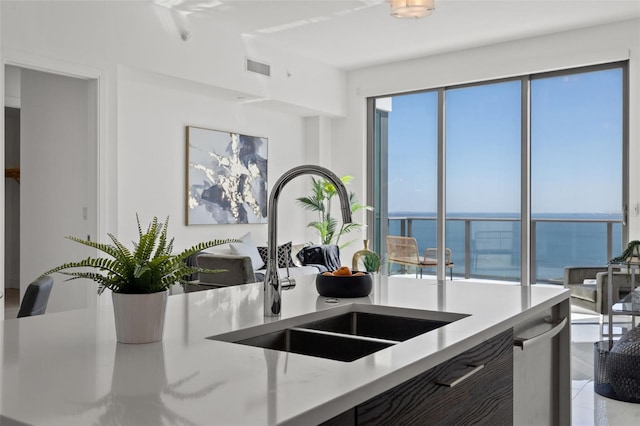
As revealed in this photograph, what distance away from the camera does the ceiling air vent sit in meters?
6.12

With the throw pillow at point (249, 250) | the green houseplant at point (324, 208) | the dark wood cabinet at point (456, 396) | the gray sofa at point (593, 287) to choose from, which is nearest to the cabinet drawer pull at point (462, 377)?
the dark wood cabinet at point (456, 396)

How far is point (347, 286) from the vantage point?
1.86 meters

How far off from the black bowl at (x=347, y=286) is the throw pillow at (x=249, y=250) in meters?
4.05

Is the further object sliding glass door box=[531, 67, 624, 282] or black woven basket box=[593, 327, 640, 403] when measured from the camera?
sliding glass door box=[531, 67, 624, 282]

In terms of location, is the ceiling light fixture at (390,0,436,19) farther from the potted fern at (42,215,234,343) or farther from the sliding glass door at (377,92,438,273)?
the potted fern at (42,215,234,343)

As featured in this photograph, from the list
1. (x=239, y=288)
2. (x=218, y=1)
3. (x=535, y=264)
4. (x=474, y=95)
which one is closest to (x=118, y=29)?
(x=218, y=1)

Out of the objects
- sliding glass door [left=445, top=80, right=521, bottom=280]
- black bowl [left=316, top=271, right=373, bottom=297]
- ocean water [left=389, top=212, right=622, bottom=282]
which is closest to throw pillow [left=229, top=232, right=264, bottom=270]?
→ ocean water [left=389, top=212, right=622, bottom=282]

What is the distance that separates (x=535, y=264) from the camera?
6.50 meters

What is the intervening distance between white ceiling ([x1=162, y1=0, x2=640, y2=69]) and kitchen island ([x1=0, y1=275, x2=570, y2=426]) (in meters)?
4.16

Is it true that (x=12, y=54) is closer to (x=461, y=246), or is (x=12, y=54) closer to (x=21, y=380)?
(x=21, y=380)

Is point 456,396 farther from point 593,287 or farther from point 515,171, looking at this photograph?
point 515,171

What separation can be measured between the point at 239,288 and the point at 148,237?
34.4 inches

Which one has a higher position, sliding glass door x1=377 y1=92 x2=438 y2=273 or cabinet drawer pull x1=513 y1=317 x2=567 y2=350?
sliding glass door x1=377 y1=92 x2=438 y2=273

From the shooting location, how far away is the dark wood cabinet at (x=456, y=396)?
1.02 m
